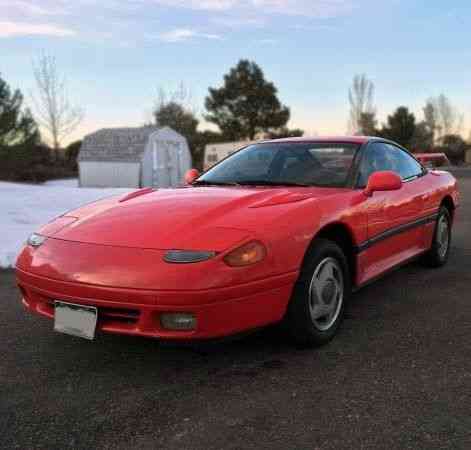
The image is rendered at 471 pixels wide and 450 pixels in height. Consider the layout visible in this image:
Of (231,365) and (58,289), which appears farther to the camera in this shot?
(231,365)

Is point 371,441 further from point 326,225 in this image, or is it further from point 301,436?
point 326,225

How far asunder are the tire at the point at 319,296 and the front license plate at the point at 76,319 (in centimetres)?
106

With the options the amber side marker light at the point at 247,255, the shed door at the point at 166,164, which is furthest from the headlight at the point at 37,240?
the shed door at the point at 166,164

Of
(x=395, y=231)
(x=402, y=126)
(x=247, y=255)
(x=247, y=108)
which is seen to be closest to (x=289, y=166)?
(x=395, y=231)

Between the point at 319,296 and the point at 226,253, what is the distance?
82 centimetres

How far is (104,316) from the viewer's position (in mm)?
2734

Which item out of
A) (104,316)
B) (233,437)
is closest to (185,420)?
(233,437)

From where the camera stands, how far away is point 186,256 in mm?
2689

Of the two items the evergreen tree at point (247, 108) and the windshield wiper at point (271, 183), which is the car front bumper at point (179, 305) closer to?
the windshield wiper at point (271, 183)

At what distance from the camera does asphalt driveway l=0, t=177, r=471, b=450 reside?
2254 millimetres

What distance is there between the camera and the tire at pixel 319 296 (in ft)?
9.98

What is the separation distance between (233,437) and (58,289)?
1.19 meters

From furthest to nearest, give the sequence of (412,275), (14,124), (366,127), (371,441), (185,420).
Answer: (366,127), (14,124), (412,275), (185,420), (371,441)

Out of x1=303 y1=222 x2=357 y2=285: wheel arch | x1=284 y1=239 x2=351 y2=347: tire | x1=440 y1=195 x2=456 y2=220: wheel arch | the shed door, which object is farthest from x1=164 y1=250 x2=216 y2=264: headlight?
the shed door
